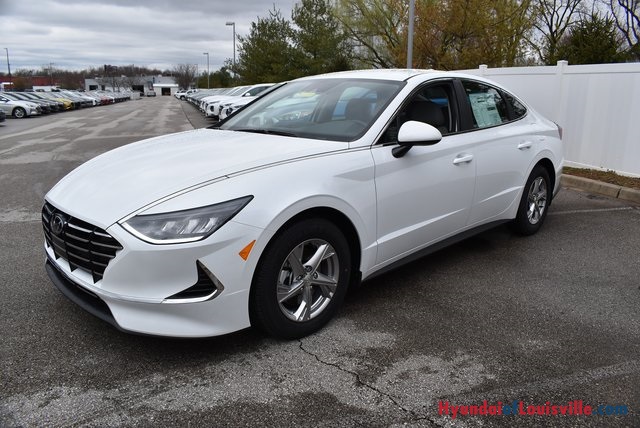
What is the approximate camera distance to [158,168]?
3.09 metres

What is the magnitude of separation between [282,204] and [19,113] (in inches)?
1309

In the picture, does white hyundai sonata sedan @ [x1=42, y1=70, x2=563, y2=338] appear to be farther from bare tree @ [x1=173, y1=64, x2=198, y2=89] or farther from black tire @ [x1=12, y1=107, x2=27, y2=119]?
bare tree @ [x1=173, y1=64, x2=198, y2=89]

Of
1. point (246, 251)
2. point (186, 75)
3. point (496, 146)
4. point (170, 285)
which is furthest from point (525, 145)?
point (186, 75)

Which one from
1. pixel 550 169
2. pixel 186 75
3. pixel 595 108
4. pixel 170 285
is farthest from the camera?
pixel 186 75

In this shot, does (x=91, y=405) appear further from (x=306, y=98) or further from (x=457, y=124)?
(x=457, y=124)

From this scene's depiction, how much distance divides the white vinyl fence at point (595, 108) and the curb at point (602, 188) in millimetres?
743

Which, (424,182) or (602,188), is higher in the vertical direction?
(424,182)

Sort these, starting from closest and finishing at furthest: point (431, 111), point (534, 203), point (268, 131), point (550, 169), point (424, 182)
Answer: point (424, 182) < point (268, 131) < point (431, 111) < point (534, 203) < point (550, 169)

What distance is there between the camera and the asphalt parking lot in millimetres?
2486

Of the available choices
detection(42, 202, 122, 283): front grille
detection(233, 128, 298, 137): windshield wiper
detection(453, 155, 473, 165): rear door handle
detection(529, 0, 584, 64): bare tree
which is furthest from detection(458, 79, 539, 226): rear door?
detection(529, 0, 584, 64): bare tree

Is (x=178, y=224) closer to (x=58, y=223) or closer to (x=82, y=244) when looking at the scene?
(x=82, y=244)

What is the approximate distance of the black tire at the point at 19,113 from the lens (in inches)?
1194

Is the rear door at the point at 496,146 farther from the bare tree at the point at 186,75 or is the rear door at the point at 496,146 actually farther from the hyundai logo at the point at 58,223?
the bare tree at the point at 186,75

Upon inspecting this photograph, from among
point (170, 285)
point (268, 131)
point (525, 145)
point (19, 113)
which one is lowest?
point (170, 285)
